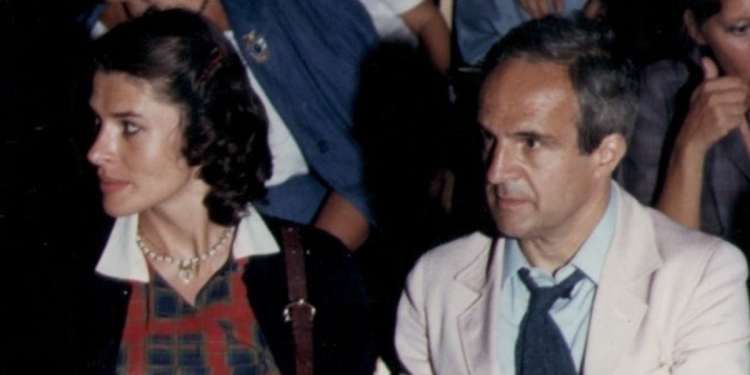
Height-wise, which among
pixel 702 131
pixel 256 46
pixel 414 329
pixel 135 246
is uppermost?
pixel 256 46

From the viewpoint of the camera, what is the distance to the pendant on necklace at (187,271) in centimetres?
304

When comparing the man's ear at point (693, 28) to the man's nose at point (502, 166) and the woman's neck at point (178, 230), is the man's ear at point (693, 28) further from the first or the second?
the woman's neck at point (178, 230)

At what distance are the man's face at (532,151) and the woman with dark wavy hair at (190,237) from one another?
1.88 feet

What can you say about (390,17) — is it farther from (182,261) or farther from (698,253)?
(698,253)

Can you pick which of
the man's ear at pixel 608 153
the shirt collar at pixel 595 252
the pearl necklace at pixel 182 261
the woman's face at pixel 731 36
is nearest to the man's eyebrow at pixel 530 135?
the man's ear at pixel 608 153

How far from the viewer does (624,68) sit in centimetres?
282

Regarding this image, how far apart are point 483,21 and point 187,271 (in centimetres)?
172

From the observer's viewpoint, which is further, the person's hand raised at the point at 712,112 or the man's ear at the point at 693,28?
the man's ear at the point at 693,28

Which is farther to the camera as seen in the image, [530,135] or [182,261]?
[182,261]

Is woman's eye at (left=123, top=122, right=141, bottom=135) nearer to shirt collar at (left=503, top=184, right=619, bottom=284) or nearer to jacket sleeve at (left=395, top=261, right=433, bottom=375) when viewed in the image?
jacket sleeve at (left=395, top=261, right=433, bottom=375)

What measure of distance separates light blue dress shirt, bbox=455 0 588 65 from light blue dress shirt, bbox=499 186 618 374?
154 cm

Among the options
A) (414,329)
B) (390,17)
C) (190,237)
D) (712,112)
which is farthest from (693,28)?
(190,237)

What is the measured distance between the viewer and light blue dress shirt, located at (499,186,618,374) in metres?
2.77

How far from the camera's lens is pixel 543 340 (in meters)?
2.74
